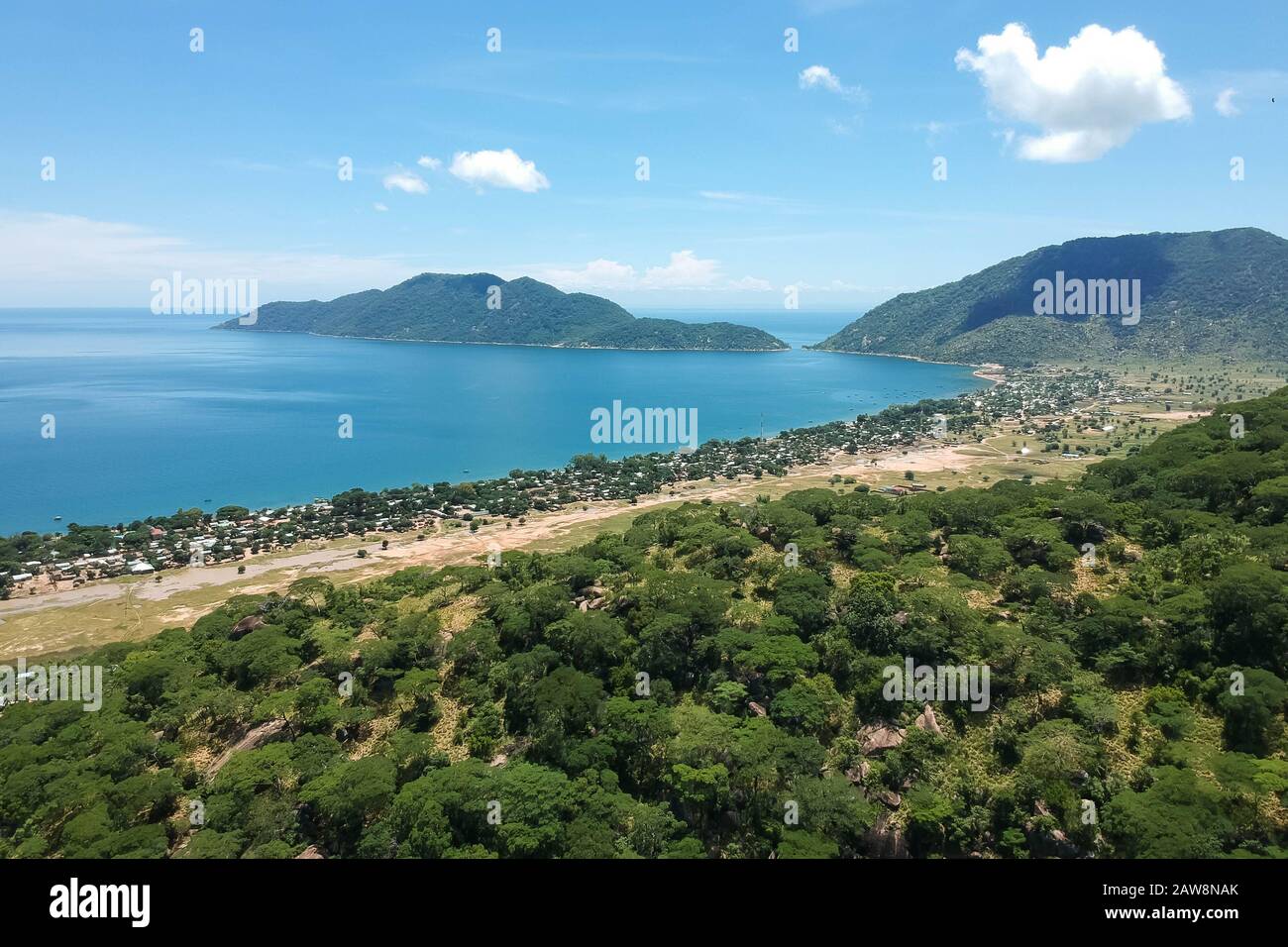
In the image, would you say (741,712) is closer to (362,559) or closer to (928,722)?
(928,722)

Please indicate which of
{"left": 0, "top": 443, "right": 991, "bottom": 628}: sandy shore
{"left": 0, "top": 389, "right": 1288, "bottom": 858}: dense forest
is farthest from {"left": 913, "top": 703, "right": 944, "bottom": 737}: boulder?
{"left": 0, "top": 443, "right": 991, "bottom": 628}: sandy shore

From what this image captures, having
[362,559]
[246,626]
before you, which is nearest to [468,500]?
[362,559]

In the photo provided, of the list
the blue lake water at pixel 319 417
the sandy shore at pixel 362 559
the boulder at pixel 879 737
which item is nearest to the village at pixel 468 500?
the sandy shore at pixel 362 559

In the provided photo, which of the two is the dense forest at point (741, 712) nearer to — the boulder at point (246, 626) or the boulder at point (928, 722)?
the boulder at point (246, 626)

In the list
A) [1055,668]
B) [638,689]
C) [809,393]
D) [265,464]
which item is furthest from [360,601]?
[809,393]

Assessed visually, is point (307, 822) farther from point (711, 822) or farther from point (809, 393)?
point (809, 393)

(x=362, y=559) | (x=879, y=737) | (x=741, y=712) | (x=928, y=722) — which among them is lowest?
(x=362, y=559)
